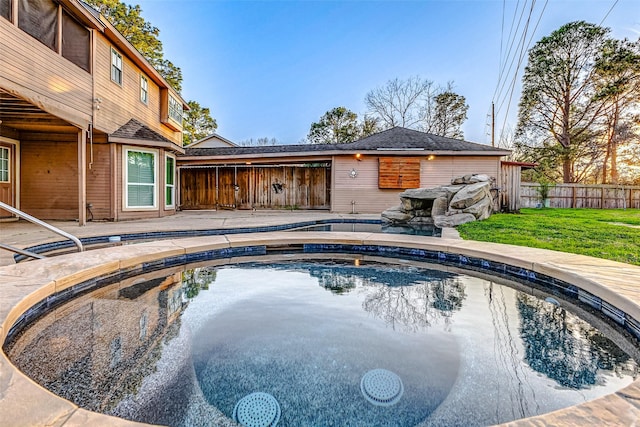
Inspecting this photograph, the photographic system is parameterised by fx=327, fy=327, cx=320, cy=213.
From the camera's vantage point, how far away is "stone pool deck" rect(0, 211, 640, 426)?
1164 mm

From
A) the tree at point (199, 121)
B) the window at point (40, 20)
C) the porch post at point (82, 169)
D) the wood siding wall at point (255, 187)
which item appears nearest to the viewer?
the window at point (40, 20)

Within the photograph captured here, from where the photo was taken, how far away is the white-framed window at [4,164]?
7.52m

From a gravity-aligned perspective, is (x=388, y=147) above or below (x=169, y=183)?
above

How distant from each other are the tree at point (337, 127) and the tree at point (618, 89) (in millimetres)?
14606

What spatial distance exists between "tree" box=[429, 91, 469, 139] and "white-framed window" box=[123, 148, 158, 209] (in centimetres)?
2016

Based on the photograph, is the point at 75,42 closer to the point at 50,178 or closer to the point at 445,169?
the point at 50,178

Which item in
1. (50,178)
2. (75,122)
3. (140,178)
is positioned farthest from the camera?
(140,178)

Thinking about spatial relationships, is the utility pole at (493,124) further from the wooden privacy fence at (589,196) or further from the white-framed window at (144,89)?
the white-framed window at (144,89)

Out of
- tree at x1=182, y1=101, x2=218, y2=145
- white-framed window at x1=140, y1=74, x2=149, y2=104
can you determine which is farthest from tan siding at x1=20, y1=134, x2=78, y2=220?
tree at x1=182, y1=101, x2=218, y2=145

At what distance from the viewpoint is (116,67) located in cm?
866

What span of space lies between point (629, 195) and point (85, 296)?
22.1 m

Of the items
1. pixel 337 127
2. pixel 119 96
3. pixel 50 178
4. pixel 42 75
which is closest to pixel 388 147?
pixel 119 96

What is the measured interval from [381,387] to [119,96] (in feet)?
32.4

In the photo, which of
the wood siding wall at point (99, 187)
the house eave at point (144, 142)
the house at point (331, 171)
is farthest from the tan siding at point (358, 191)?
the wood siding wall at point (99, 187)
